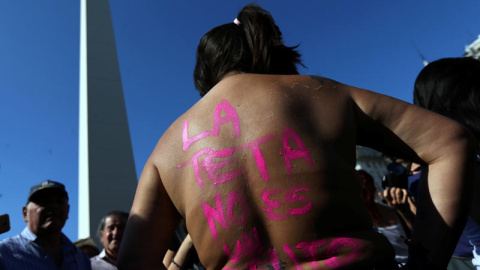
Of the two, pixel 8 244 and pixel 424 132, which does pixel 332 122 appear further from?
pixel 8 244

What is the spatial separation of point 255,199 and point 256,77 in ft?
1.43

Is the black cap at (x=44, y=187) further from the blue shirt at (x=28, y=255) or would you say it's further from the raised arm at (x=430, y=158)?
the raised arm at (x=430, y=158)

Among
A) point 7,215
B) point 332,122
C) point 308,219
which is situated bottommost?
point 7,215

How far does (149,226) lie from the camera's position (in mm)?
1254

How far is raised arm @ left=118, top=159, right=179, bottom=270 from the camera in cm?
121

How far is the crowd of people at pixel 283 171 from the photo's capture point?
3.20 ft

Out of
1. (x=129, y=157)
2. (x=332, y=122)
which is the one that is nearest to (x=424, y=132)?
(x=332, y=122)

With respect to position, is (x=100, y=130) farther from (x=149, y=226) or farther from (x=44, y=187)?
(x=149, y=226)

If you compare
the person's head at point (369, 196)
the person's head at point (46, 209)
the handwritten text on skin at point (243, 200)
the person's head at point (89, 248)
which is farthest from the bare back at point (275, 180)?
the person's head at point (89, 248)

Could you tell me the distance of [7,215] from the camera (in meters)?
2.13

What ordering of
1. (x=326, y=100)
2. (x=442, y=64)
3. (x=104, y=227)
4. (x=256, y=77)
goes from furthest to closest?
(x=104, y=227) < (x=442, y=64) < (x=256, y=77) < (x=326, y=100)

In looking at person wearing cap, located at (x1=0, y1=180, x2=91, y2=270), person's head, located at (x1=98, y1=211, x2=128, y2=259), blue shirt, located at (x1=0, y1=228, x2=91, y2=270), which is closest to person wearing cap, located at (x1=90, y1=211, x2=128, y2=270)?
person's head, located at (x1=98, y1=211, x2=128, y2=259)

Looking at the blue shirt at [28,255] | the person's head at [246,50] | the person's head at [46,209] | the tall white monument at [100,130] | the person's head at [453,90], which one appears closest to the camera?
the person's head at [246,50]

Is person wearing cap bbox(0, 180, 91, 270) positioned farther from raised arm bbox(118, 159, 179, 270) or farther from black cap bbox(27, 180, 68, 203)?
raised arm bbox(118, 159, 179, 270)
